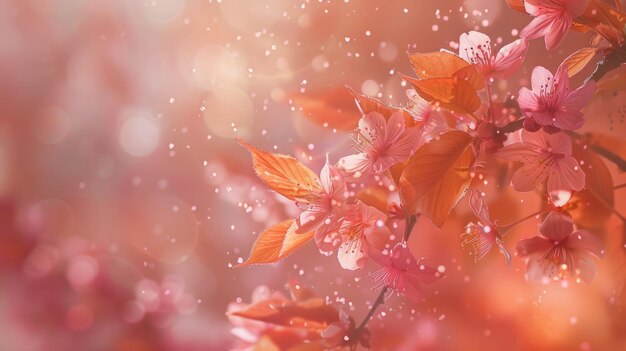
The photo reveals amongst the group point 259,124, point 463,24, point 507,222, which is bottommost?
point 507,222

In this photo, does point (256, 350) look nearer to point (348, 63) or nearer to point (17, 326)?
point (348, 63)

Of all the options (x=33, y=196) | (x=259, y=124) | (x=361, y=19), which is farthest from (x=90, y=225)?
(x=361, y=19)

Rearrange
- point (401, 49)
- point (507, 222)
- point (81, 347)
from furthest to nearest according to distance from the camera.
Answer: point (81, 347) < point (401, 49) < point (507, 222)

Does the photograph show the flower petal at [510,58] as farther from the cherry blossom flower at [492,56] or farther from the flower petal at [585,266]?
the flower petal at [585,266]

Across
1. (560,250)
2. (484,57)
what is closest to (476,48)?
(484,57)

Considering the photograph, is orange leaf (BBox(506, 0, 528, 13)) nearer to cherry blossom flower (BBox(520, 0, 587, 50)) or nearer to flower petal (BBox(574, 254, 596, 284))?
cherry blossom flower (BBox(520, 0, 587, 50))

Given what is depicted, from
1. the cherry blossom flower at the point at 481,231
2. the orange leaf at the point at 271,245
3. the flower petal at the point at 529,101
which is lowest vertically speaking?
the cherry blossom flower at the point at 481,231

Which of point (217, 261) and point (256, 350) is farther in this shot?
point (217, 261)

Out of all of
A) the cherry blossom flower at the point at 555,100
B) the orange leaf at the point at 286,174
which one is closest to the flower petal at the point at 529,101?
the cherry blossom flower at the point at 555,100
